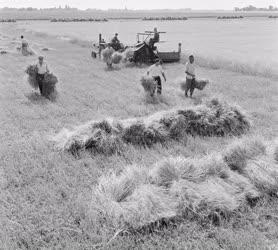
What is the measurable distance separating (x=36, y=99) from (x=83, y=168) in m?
6.67

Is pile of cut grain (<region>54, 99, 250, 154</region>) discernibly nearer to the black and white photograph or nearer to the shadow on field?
the black and white photograph

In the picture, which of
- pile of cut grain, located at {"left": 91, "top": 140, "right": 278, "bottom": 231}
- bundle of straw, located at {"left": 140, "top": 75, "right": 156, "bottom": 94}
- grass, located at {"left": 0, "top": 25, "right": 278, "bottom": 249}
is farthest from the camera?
bundle of straw, located at {"left": 140, "top": 75, "right": 156, "bottom": 94}

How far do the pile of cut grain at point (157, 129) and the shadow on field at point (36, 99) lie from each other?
442 cm

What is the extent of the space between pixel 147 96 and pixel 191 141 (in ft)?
16.3

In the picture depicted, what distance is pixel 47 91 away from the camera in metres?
13.8

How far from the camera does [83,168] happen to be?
739 centimetres

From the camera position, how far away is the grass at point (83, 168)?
16.7 ft

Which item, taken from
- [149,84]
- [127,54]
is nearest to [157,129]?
[149,84]

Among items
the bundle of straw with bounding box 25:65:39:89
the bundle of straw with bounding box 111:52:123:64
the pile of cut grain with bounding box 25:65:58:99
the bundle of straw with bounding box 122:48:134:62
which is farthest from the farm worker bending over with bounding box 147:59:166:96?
the bundle of straw with bounding box 122:48:134:62

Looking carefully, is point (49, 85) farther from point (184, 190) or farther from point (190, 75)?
point (184, 190)

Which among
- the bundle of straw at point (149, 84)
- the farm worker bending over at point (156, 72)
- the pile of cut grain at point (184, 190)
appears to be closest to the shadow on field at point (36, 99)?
the bundle of straw at point (149, 84)

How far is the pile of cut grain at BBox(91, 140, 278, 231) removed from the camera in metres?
5.41

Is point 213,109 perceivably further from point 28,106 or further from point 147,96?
point 28,106

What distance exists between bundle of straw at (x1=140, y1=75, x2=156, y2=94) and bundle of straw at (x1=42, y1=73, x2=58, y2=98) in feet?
10.3
